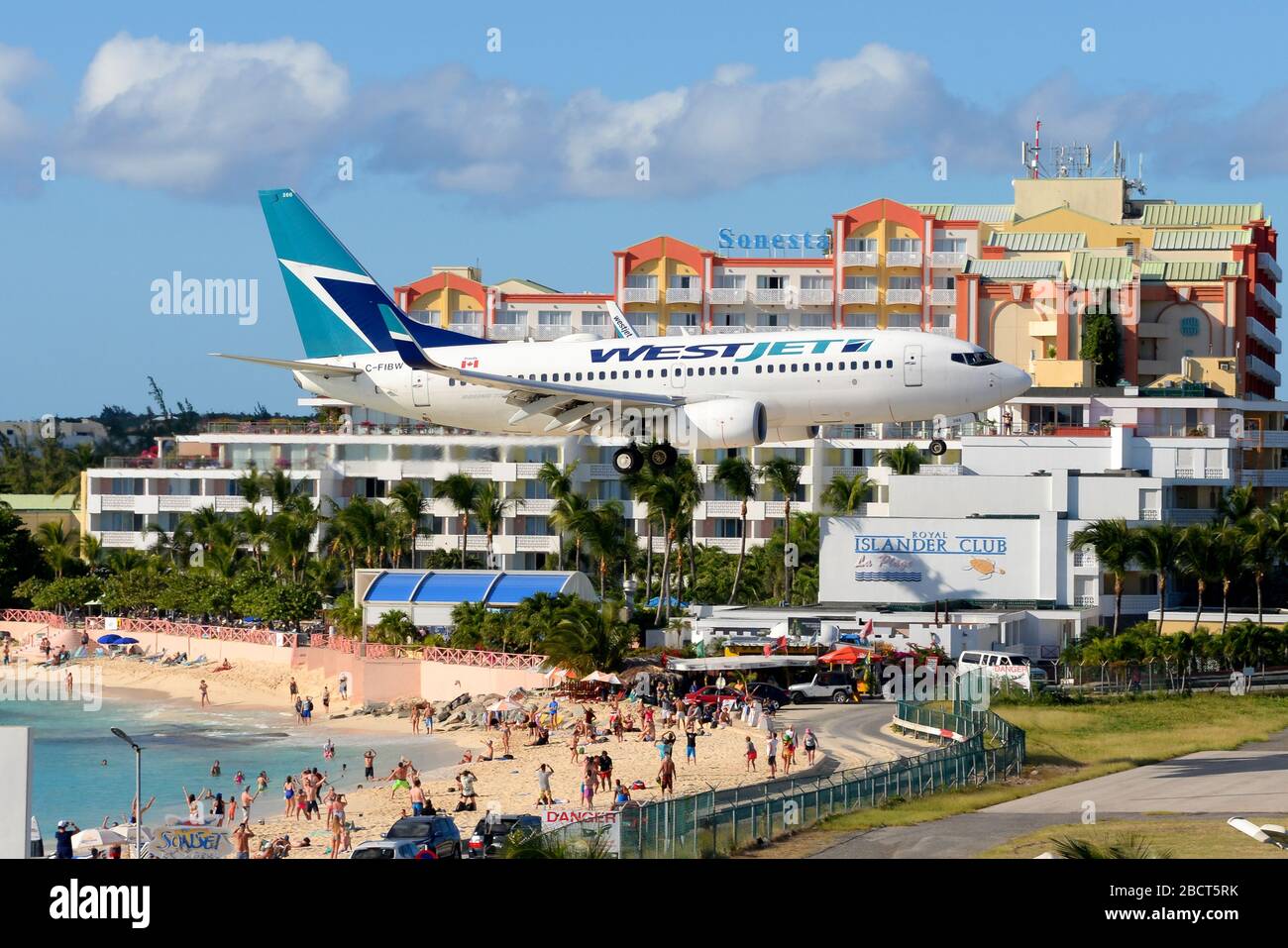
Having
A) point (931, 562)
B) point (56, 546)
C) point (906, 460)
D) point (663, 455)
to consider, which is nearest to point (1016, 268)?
point (906, 460)

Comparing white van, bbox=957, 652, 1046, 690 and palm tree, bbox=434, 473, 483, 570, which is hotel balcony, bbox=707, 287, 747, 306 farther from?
white van, bbox=957, 652, 1046, 690

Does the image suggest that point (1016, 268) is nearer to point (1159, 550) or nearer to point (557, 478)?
point (557, 478)

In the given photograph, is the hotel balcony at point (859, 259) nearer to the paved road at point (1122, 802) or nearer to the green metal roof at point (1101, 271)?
the green metal roof at point (1101, 271)

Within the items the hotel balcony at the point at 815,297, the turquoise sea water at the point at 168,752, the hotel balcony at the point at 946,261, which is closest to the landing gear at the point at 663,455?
the turquoise sea water at the point at 168,752

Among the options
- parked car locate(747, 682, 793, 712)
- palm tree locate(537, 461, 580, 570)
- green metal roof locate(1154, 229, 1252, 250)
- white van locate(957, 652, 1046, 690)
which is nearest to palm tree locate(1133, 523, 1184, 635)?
white van locate(957, 652, 1046, 690)

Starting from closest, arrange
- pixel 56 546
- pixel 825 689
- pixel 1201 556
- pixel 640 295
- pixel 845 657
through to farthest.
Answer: pixel 825 689, pixel 845 657, pixel 1201 556, pixel 56 546, pixel 640 295
